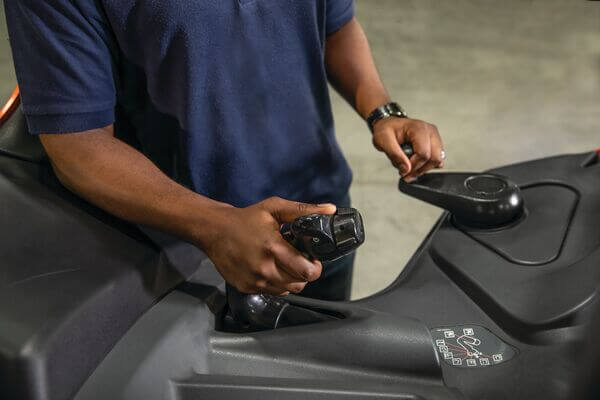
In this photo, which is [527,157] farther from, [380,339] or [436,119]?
[380,339]

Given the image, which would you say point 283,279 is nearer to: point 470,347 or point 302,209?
point 302,209

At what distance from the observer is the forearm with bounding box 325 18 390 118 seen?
909 mm

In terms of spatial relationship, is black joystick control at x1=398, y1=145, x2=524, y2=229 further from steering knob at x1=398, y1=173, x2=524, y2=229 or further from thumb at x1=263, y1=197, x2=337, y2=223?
thumb at x1=263, y1=197, x2=337, y2=223

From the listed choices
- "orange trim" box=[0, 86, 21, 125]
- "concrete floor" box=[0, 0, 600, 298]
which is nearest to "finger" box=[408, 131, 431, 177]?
"orange trim" box=[0, 86, 21, 125]

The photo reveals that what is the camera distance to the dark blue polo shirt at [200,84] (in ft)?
2.13

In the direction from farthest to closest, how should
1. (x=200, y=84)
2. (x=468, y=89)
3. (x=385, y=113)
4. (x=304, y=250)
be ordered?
(x=468, y=89) < (x=385, y=113) < (x=200, y=84) < (x=304, y=250)

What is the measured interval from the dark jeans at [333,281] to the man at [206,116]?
12 millimetres

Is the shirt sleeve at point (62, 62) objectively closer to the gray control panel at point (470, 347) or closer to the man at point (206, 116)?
the man at point (206, 116)

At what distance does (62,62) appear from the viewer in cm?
65

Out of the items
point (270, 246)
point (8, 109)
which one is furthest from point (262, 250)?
point (8, 109)

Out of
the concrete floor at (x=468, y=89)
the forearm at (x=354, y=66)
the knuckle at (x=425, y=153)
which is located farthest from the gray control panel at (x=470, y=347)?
the concrete floor at (x=468, y=89)

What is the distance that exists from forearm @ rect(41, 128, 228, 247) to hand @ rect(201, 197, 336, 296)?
0.03m

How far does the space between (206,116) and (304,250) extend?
0.81ft

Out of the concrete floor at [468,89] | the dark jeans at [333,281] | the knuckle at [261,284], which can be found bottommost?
the concrete floor at [468,89]
